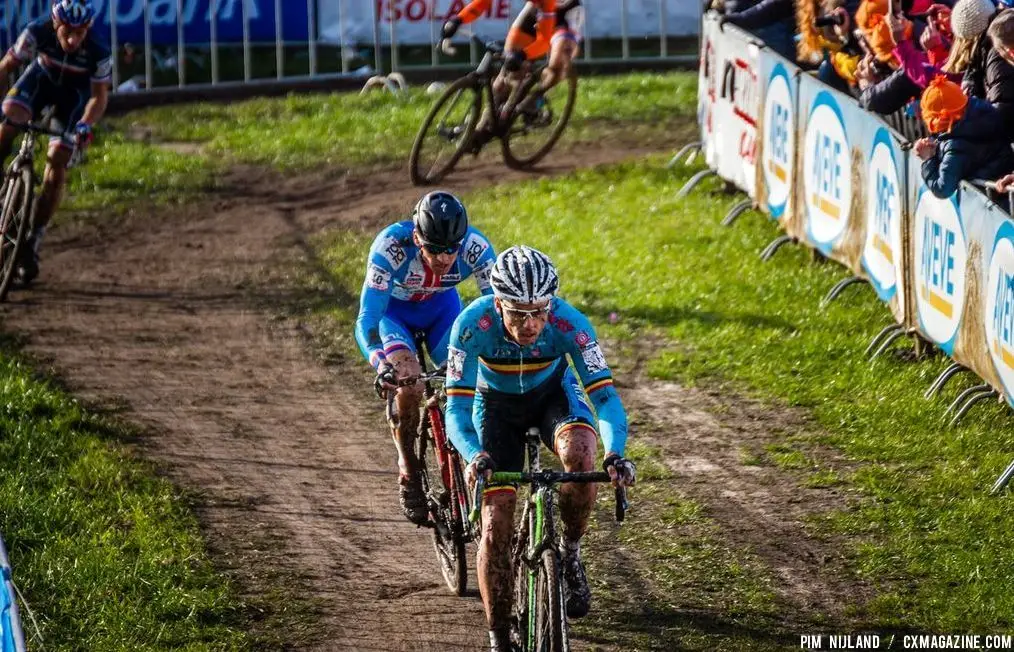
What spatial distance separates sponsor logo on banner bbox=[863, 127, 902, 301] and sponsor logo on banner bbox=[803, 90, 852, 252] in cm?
52

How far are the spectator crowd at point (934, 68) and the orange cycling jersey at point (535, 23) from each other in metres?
2.73

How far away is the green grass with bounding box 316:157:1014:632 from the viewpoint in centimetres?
838

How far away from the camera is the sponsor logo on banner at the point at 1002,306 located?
9289 mm

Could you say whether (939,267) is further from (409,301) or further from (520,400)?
(520,400)

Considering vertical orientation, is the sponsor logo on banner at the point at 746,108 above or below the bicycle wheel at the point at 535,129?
above

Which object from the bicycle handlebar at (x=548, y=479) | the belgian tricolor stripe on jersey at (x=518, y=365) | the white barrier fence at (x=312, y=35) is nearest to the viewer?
the bicycle handlebar at (x=548, y=479)

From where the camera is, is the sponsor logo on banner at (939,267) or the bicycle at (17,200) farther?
the bicycle at (17,200)

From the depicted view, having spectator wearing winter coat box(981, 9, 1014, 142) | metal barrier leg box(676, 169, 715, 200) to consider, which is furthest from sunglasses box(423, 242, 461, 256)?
metal barrier leg box(676, 169, 715, 200)

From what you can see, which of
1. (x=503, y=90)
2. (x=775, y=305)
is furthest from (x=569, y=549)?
(x=503, y=90)

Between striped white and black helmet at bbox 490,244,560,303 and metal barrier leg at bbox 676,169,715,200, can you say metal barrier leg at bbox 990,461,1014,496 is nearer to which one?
striped white and black helmet at bbox 490,244,560,303

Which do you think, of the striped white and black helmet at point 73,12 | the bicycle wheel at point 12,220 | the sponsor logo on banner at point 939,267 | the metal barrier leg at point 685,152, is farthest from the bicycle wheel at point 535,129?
the sponsor logo on banner at point 939,267

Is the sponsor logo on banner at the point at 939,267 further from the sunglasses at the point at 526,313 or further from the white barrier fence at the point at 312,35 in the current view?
the white barrier fence at the point at 312,35

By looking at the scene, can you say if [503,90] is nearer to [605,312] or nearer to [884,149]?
[605,312]

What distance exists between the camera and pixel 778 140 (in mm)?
14234
